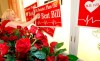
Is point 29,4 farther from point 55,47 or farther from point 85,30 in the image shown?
point 55,47

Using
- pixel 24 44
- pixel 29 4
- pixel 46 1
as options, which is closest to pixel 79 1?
pixel 46 1

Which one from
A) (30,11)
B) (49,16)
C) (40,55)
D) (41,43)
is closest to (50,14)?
(49,16)

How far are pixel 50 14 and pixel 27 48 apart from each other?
0.94 metres

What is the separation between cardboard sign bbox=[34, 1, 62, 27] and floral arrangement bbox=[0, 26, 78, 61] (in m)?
0.62

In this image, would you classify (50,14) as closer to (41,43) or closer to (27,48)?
(41,43)

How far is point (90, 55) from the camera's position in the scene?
1.33 metres

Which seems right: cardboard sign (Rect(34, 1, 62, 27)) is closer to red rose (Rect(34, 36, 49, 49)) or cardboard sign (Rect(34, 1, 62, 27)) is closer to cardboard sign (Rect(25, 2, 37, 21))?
cardboard sign (Rect(25, 2, 37, 21))

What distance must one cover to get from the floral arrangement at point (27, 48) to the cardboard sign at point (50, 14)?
62 cm

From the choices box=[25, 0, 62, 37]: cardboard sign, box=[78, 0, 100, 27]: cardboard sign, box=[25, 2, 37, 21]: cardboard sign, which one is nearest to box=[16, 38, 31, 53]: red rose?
box=[78, 0, 100, 27]: cardboard sign

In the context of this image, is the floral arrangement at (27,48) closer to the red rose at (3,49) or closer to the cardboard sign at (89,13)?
the red rose at (3,49)

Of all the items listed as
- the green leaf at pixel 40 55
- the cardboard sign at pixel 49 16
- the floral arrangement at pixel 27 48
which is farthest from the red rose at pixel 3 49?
the cardboard sign at pixel 49 16

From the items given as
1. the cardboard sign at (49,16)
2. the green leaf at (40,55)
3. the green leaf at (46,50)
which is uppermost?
the cardboard sign at (49,16)

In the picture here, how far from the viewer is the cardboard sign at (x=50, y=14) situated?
156 cm

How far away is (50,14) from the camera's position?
1655 millimetres
